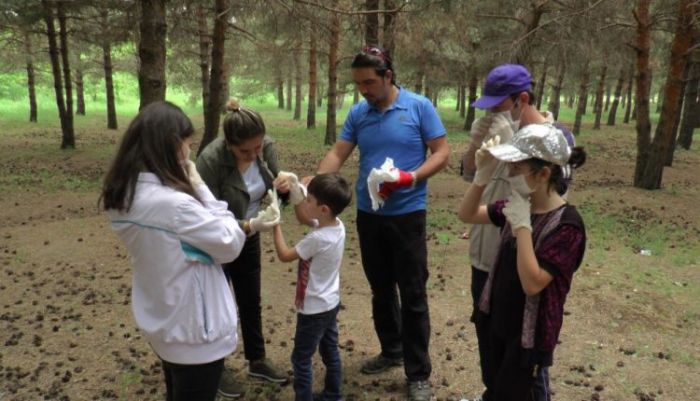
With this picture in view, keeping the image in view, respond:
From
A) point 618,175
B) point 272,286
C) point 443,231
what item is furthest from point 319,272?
point 618,175

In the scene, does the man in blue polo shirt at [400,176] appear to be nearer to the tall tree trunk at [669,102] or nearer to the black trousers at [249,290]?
the black trousers at [249,290]

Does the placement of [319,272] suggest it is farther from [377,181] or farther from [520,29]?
[520,29]

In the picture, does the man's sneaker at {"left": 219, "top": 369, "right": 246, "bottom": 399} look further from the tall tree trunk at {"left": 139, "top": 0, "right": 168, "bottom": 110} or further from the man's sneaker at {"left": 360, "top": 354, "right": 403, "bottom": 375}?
the tall tree trunk at {"left": 139, "top": 0, "right": 168, "bottom": 110}

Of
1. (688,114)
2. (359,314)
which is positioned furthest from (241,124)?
(688,114)

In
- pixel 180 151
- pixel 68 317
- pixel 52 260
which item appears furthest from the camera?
pixel 52 260

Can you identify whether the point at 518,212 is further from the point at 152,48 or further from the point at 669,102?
the point at 669,102

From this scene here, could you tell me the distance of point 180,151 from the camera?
1.95m

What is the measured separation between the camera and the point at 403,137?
10.2 feet

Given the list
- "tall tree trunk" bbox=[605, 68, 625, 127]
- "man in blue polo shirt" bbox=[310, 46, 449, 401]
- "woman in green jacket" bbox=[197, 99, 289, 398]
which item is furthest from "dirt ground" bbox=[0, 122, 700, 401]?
"tall tree trunk" bbox=[605, 68, 625, 127]

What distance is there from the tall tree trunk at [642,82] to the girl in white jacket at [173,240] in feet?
31.1

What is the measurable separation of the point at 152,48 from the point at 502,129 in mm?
4562

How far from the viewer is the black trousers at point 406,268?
10.5 feet

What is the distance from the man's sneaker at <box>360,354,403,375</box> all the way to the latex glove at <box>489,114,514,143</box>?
5.99 feet

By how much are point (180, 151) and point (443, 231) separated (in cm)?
596
